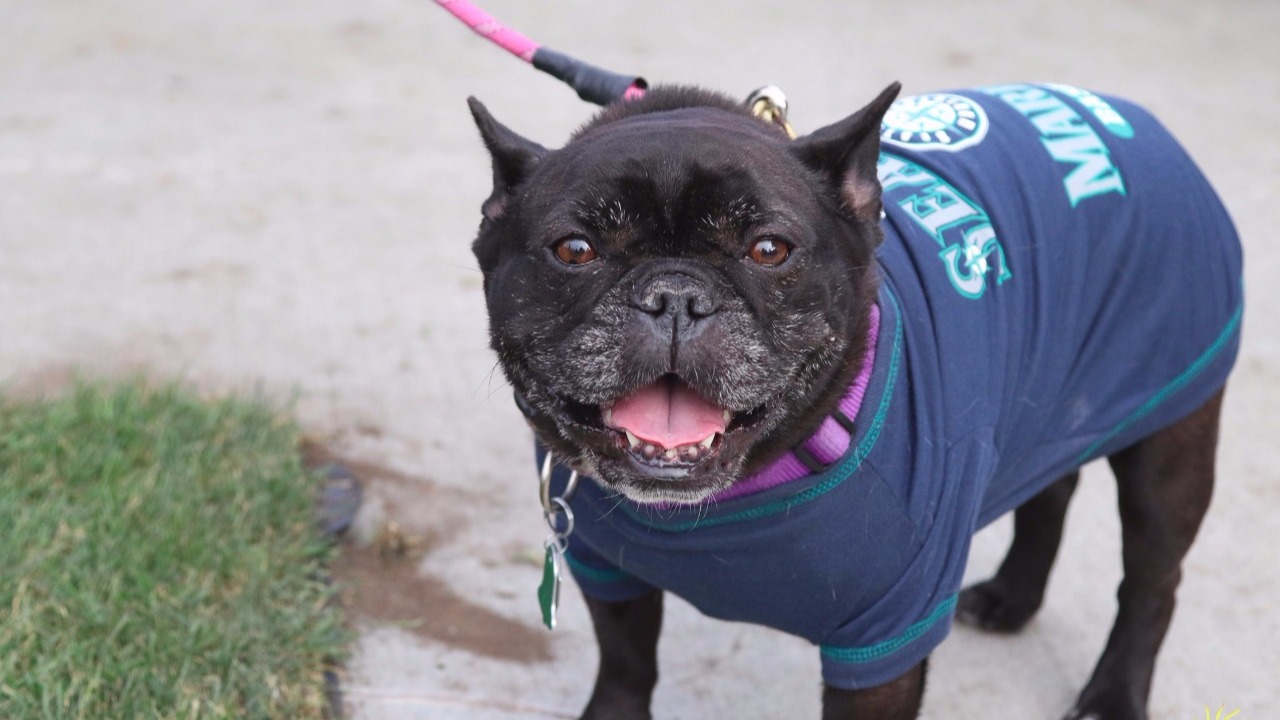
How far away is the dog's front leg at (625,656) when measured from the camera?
2814 millimetres

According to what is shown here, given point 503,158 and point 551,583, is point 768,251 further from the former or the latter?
point 551,583

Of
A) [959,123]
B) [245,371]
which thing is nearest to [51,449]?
[245,371]

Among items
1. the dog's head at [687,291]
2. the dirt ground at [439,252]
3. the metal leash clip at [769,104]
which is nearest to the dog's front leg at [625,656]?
the dirt ground at [439,252]

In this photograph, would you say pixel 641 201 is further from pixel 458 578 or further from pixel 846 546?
pixel 458 578

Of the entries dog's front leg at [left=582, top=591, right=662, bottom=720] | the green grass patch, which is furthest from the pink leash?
the green grass patch

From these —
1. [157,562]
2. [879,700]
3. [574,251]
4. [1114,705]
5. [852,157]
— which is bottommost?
[157,562]

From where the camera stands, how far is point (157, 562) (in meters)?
3.18

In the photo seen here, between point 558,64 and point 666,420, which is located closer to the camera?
point 666,420

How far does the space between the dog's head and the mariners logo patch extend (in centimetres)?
45

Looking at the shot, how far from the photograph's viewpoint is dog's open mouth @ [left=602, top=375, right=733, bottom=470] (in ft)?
7.23

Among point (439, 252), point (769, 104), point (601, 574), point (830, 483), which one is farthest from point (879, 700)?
point (439, 252)

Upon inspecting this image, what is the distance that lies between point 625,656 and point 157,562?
110 centimetres

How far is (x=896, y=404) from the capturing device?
2.36m

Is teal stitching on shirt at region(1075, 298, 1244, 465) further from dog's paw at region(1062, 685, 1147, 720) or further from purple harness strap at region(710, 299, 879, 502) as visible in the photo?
purple harness strap at region(710, 299, 879, 502)
